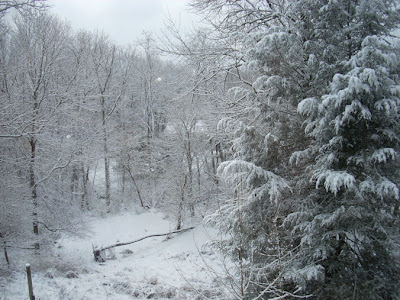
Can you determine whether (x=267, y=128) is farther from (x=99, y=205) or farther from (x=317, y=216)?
(x=99, y=205)

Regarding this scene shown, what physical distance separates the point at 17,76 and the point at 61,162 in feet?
13.3

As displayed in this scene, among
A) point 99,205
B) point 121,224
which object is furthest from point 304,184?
point 99,205

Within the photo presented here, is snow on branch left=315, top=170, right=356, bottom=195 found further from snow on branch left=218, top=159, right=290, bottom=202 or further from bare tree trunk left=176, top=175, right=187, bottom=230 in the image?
bare tree trunk left=176, top=175, right=187, bottom=230

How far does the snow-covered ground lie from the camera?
796cm

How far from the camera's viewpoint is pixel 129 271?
11.3 metres

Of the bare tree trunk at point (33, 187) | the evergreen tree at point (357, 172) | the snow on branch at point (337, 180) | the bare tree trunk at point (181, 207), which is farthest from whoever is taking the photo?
the bare tree trunk at point (181, 207)

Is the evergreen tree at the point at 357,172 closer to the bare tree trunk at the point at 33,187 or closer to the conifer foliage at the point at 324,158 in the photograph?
the conifer foliage at the point at 324,158

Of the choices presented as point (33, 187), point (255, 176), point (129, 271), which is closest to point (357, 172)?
point (255, 176)

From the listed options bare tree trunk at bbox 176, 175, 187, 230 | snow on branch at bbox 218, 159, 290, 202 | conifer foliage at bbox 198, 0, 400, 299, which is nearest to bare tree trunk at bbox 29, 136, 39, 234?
conifer foliage at bbox 198, 0, 400, 299

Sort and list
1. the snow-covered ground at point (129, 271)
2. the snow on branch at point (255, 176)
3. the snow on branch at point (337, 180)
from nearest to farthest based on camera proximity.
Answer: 1. the snow on branch at point (337, 180)
2. the snow on branch at point (255, 176)
3. the snow-covered ground at point (129, 271)

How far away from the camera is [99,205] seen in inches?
842

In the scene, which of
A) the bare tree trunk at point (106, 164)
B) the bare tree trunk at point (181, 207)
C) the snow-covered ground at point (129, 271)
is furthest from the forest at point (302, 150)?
the bare tree trunk at point (106, 164)

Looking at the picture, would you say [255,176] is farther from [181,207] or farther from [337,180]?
[181,207]

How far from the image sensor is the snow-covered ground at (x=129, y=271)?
7961 mm
